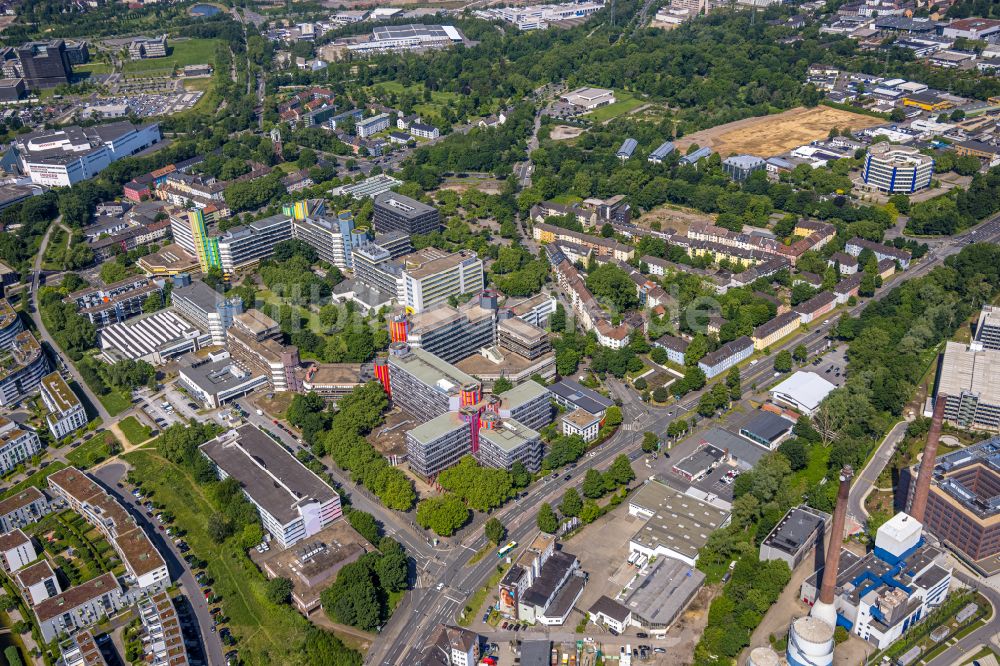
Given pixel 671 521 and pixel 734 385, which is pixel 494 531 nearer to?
pixel 671 521

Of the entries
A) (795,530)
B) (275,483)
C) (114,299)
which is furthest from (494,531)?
(114,299)

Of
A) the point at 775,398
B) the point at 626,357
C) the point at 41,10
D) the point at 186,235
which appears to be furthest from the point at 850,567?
the point at 41,10

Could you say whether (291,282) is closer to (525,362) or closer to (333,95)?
(525,362)

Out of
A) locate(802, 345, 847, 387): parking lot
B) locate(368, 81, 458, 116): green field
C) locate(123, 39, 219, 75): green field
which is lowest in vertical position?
locate(802, 345, 847, 387): parking lot

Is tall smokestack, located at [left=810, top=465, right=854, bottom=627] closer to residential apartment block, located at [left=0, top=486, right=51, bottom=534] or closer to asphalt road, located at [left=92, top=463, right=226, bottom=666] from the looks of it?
asphalt road, located at [left=92, top=463, right=226, bottom=666]

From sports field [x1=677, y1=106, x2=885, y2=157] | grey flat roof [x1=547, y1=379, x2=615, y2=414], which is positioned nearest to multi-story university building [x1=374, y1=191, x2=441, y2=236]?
grey flat roof [x1=547, y1=379, x2=615, y2=414]
